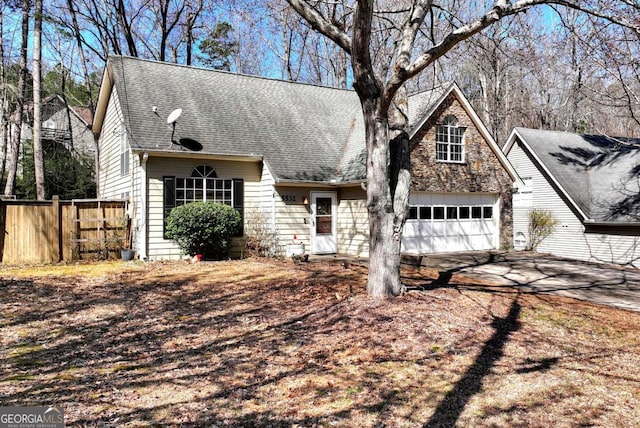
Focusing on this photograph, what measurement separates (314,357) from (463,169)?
1274cm

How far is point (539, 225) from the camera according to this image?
18.4 metres

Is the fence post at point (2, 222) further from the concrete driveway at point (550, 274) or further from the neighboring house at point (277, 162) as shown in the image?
the concrete driveway at point (550, 274)

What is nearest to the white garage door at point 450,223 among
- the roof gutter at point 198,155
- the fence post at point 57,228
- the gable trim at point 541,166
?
the gable trim at point 541,166

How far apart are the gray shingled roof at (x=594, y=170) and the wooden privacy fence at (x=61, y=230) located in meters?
16.5

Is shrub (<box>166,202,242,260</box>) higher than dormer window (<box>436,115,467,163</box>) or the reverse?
the reverse

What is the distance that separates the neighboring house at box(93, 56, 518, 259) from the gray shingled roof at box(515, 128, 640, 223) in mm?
2697

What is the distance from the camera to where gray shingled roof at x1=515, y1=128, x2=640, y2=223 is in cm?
1655

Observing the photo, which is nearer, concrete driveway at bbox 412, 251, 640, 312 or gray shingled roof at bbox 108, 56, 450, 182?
concrete driveway at bbox 412, 251, 640, 312

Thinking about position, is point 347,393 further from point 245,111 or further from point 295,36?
point 295,36

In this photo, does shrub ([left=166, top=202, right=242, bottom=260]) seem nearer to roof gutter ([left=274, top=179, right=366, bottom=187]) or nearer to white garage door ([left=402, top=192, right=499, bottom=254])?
roof gutter ([left=274, top=179, right=366, bottom=187])

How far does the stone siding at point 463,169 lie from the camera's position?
50.4 feet

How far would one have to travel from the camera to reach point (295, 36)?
26.2 m

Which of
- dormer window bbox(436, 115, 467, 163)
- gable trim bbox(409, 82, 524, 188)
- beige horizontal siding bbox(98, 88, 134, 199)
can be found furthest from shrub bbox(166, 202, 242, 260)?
dormer window bbox(436, 115, 467, 163)

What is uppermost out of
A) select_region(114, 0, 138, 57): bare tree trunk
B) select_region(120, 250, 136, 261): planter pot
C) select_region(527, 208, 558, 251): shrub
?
select_region(114, 0, 138, 57): bare tree trunk
